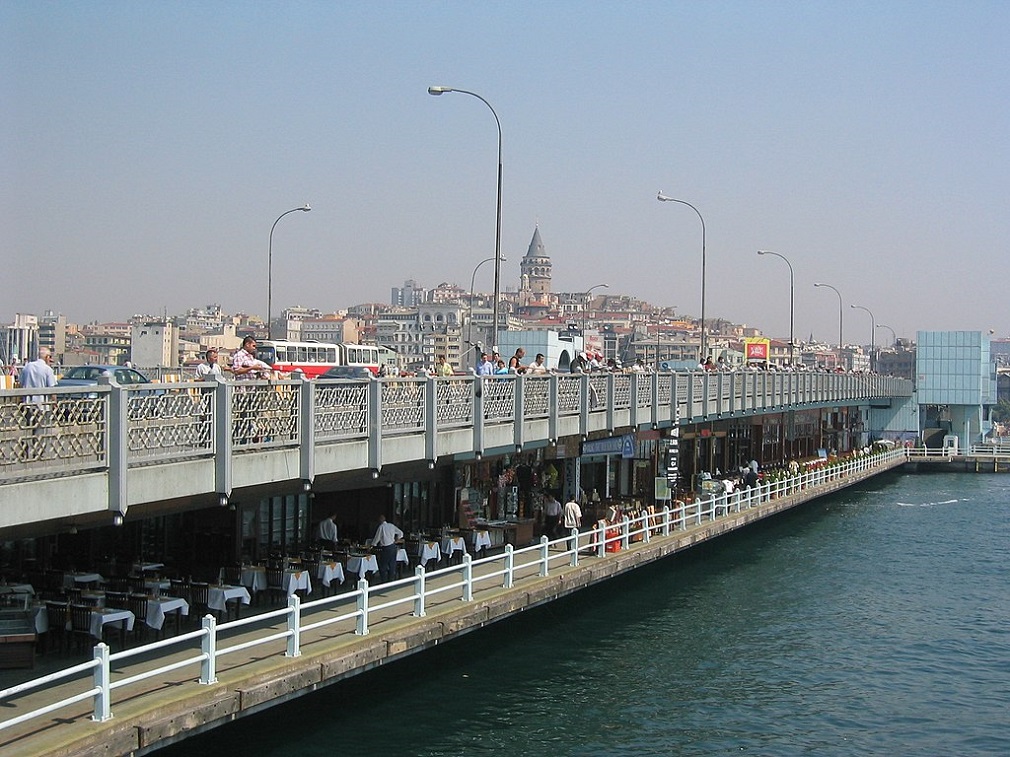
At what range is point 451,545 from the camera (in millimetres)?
27375

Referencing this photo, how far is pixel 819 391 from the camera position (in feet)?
199

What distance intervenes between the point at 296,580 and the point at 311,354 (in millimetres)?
35712

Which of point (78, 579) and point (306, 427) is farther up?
point (306, 427)

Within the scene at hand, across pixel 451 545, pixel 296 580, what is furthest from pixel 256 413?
pixel 451 545

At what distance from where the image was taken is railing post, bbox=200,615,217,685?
15312 millimetres

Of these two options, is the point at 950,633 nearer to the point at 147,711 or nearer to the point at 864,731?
the point at 864,731

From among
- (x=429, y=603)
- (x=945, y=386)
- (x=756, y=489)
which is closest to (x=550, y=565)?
(x=429, y=603)

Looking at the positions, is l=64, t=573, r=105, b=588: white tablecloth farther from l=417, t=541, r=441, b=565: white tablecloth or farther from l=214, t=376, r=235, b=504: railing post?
l=417, t=541, r=441, b=565: white tablecloth

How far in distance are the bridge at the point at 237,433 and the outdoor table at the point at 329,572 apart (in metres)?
2.50

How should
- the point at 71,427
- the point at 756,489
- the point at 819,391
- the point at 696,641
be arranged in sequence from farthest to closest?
the point at 819,391 → the point at 756,489 → the point at 696,641 → the point at 71,427

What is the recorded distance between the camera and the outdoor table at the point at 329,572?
2238 centimetres

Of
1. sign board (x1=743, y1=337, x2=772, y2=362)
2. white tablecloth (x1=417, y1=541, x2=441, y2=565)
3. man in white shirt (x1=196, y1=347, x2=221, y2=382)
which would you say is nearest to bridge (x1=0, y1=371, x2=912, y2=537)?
man in white shirt (x1=196, y1=347, x2=221, y2=382)

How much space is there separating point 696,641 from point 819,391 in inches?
1423

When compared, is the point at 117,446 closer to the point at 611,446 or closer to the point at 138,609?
the point at 138,609
